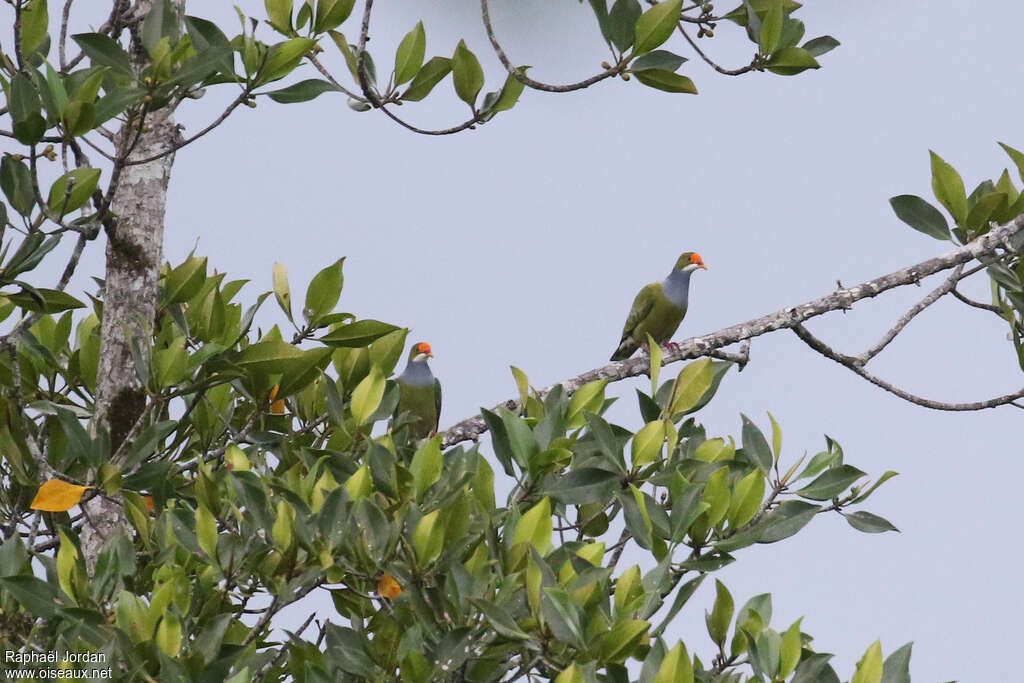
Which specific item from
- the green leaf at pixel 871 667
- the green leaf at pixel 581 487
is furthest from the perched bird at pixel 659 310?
the green leaf at pixel 871 667

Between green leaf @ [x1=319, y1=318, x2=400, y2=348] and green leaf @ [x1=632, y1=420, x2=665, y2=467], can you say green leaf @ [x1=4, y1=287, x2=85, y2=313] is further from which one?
green leaf @ [x1=632, y1=420, x2=665, y2=467]

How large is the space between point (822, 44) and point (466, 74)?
1136 millimetres

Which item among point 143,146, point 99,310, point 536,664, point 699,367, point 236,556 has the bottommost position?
point 536,664

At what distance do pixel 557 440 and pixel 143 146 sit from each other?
1.66 m

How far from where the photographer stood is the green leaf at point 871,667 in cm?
298

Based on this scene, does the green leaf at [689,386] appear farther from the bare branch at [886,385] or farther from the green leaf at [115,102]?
the green leaf at [115,102]

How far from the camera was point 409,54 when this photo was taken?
4004 mm

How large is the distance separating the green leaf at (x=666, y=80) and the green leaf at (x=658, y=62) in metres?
0.02

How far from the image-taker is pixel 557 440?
3318mm

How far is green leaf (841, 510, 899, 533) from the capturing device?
3402 millimetres

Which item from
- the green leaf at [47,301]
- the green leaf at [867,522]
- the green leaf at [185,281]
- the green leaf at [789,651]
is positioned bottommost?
the green leaf at [789,651]

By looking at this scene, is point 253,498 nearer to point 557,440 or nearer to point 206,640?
point 206,640

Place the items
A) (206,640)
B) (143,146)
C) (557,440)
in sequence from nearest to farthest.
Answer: (206,640) → (557,440) → (143,146)

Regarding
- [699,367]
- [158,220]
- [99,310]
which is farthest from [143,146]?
[699,367]
